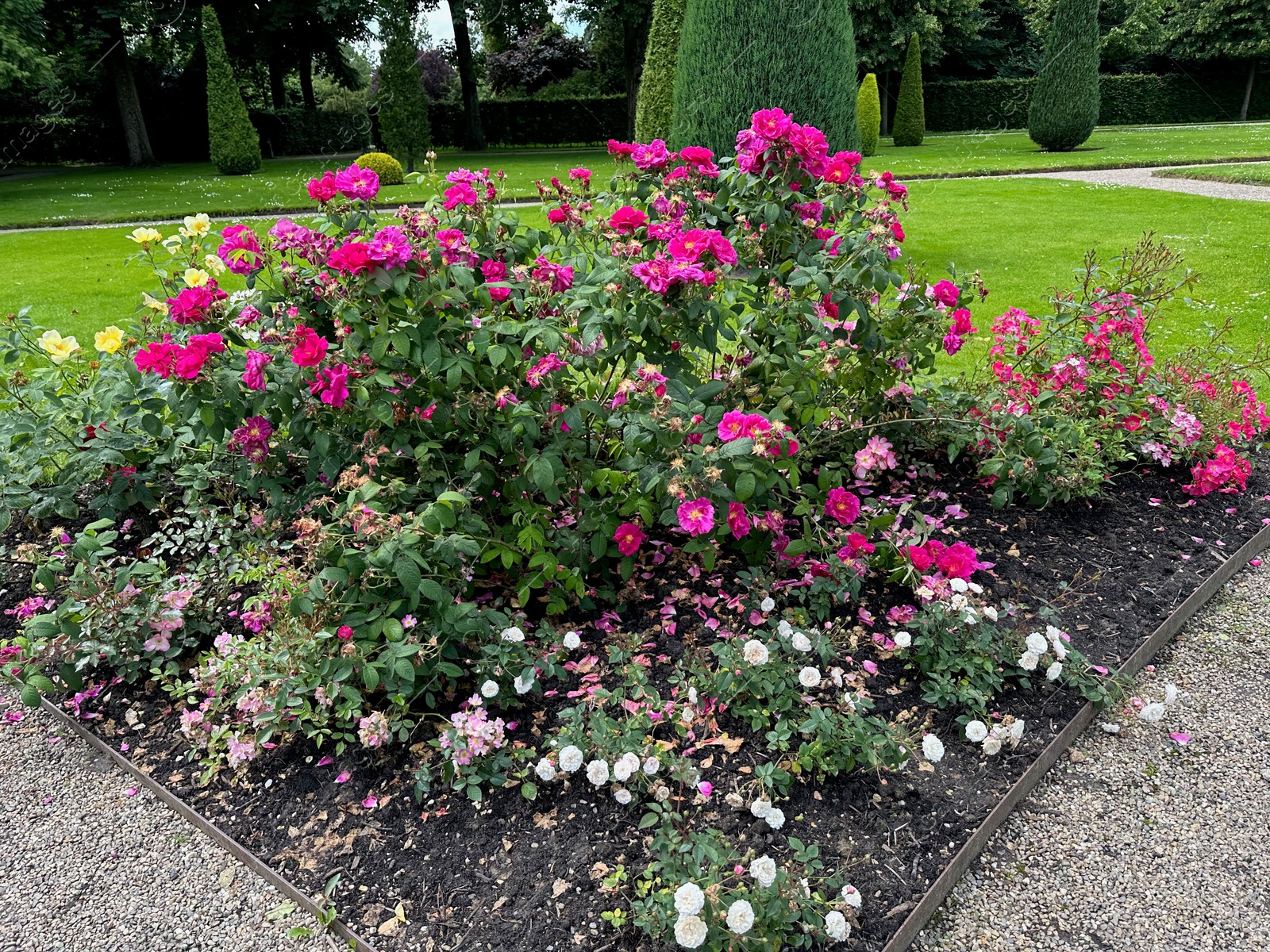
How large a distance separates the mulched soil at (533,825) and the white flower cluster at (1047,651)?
97 millimetres

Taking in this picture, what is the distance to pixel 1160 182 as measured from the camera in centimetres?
1107

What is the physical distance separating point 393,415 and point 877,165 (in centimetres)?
1450

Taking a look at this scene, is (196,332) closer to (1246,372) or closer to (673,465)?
(673,465)

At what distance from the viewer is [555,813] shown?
1985 mm

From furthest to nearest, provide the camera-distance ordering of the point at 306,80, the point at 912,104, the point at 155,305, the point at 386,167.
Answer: the point at 306,80 < the point at 912,104 < the point at 386,167 < the point at 155,305

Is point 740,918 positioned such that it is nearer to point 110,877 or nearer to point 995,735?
point 995,735

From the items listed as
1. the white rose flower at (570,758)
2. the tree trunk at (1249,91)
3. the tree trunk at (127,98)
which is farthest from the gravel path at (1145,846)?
the tree trunk at (1249,91)

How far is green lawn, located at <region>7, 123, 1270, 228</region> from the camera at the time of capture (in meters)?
Answer: 12.1

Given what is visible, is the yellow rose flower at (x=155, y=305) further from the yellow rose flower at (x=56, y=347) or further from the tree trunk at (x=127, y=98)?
the tree trunk at (x=127, y=98)

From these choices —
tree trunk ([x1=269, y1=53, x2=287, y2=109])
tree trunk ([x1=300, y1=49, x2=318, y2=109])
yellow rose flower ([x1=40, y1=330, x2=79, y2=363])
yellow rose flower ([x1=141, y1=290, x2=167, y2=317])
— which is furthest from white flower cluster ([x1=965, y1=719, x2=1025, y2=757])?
tree trunk ([x1=300, y1=49, x2=318, y2=109])

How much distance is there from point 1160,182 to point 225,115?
56.0ft

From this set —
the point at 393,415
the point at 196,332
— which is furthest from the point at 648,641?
the point at 196,332

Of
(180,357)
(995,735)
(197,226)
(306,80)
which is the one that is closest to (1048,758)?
(995,735)

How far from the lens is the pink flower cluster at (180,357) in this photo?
6.91ft
